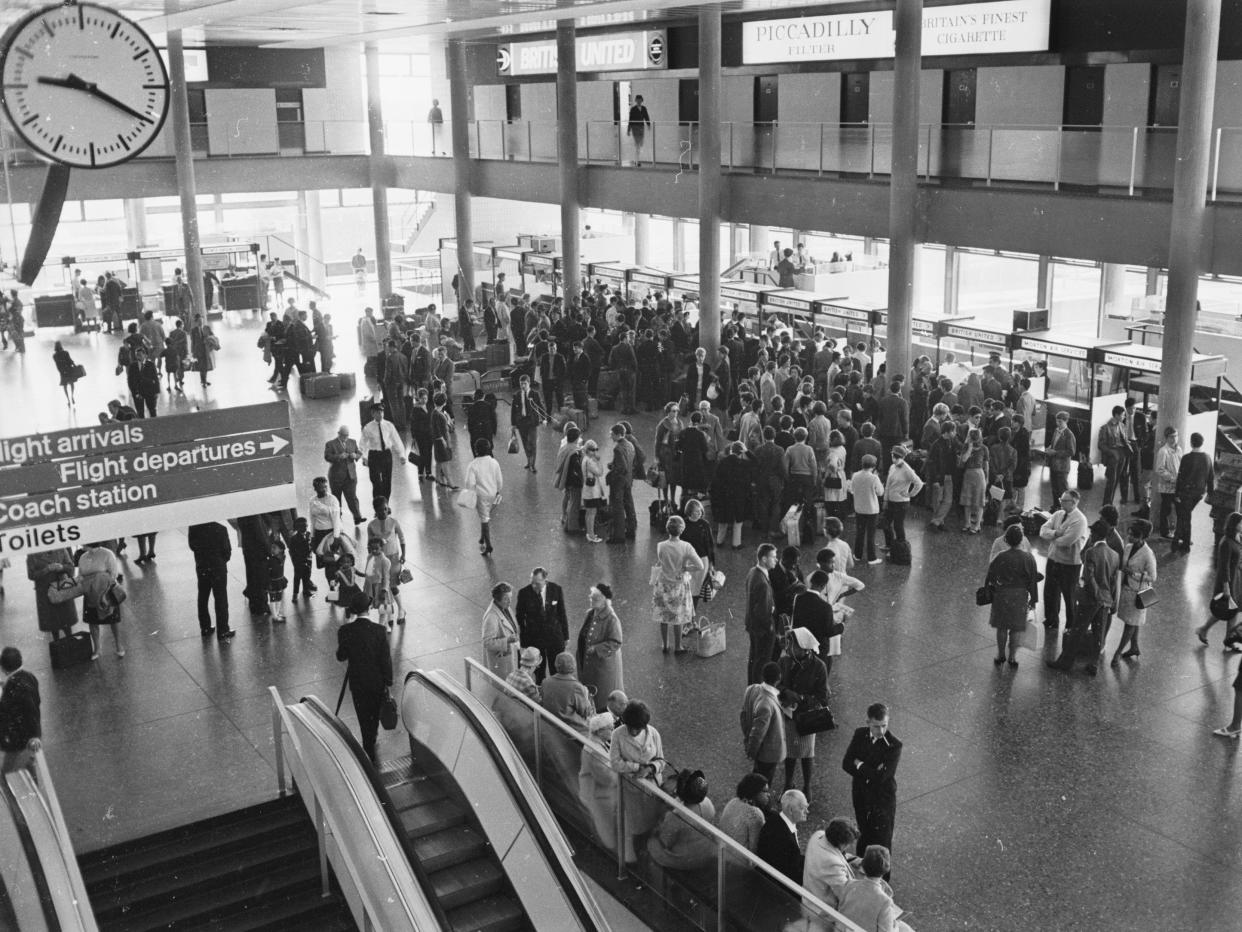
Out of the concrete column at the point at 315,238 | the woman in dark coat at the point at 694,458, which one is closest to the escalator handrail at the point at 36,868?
the woman in dark coat at the point at 694,458

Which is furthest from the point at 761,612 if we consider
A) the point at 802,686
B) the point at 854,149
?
the point at 854,149

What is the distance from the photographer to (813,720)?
9.45 m

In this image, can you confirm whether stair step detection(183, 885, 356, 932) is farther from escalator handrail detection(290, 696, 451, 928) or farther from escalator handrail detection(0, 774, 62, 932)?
escalator handrail detection(0, 774, 62, 932)

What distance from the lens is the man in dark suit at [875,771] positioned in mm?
8438

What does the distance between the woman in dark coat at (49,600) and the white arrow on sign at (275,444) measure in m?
5.82

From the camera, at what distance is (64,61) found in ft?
22.4

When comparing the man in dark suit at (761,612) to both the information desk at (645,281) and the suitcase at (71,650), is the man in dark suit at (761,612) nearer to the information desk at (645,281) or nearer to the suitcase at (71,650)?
the suitcase at (71,650)

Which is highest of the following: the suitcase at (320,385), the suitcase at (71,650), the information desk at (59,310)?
the information desk at (59,310)

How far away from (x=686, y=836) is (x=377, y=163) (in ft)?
97.6

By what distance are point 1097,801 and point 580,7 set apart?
14.7 m

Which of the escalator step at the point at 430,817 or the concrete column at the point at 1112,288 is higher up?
the concrete column at the point at 1112,288

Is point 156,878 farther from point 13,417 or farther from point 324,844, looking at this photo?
point 13,417

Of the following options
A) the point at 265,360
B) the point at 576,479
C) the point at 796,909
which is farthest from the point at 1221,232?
the point at 265,360

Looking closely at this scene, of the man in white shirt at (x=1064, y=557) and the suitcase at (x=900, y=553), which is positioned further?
the suitcase at (x=900, y=553)
